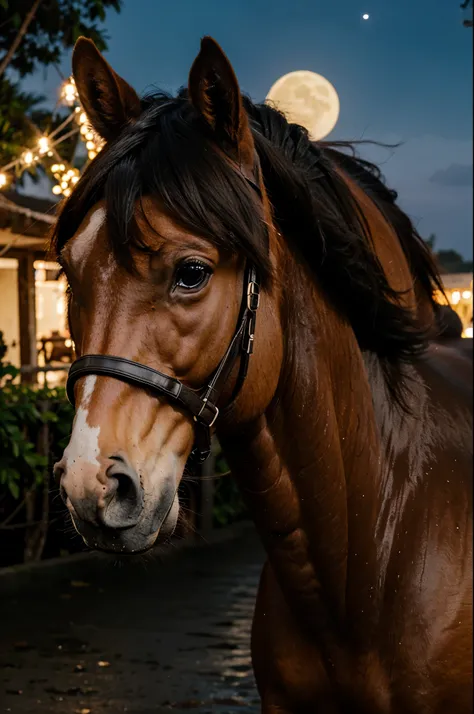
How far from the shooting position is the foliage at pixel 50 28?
1110 centimetres

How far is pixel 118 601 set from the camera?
744 centimetres

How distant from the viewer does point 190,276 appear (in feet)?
7.60

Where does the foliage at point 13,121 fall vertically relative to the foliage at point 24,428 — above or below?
above

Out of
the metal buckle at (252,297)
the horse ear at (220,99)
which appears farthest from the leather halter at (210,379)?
the horse ear at (220,99)

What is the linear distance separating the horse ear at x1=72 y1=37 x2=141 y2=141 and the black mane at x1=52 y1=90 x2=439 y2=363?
2.6 inches

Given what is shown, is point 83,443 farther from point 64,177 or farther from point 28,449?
point 64,177

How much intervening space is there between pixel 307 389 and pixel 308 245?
1.29ft

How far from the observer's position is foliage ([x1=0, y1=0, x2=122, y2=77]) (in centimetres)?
1110

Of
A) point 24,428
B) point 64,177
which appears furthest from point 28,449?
point 64,177

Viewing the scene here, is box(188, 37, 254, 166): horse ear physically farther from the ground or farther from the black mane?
the ground

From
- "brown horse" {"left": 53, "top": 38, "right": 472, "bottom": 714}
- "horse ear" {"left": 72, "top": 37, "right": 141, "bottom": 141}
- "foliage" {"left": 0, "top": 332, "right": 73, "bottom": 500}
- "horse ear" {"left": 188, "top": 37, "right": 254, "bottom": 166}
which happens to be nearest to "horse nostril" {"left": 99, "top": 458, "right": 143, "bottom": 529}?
"brown horse" {"left": 53, "top": 38, "right": 472, "bottom": 714}

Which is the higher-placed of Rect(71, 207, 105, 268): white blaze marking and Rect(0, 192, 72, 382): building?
Rect(0, 192, 72, 382): building

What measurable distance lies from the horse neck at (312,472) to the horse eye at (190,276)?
1.16ft

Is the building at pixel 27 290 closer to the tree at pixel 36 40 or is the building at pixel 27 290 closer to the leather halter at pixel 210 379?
the tree at pixel 36 40
